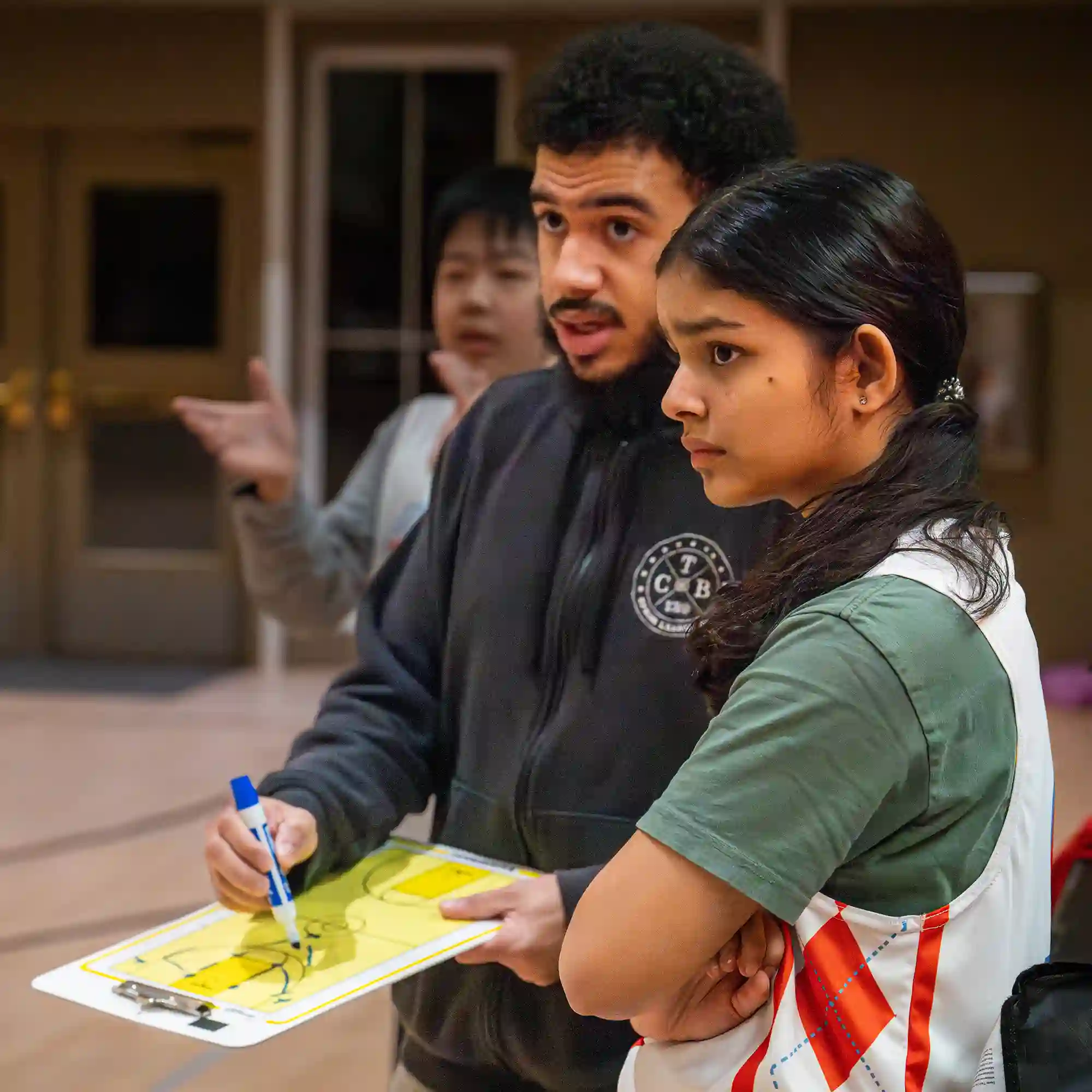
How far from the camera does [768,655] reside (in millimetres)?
819

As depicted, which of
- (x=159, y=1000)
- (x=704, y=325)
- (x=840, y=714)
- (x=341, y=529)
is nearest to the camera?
(x=840, y=714)

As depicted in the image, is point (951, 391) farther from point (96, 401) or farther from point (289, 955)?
point (96, 401)

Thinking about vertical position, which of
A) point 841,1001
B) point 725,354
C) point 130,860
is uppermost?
point 725,354

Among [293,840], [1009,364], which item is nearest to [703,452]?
[293,840]

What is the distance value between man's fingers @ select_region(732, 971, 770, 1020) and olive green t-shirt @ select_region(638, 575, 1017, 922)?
7cm

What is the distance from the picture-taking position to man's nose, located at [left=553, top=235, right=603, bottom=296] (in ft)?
3.96

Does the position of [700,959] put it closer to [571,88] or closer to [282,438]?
Answer: [571,88]

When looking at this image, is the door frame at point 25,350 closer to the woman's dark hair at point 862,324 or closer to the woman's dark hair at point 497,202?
the woman's dark hair at point 497,202

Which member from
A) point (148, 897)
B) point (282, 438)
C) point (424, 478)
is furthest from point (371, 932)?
point (148, 897)

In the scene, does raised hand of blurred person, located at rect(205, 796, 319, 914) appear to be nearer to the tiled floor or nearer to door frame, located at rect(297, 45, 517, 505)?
the tiled floor

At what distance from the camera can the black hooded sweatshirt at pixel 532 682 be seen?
3.99ft

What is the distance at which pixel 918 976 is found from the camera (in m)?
0.81

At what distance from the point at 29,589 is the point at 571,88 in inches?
246

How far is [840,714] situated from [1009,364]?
6.17m
